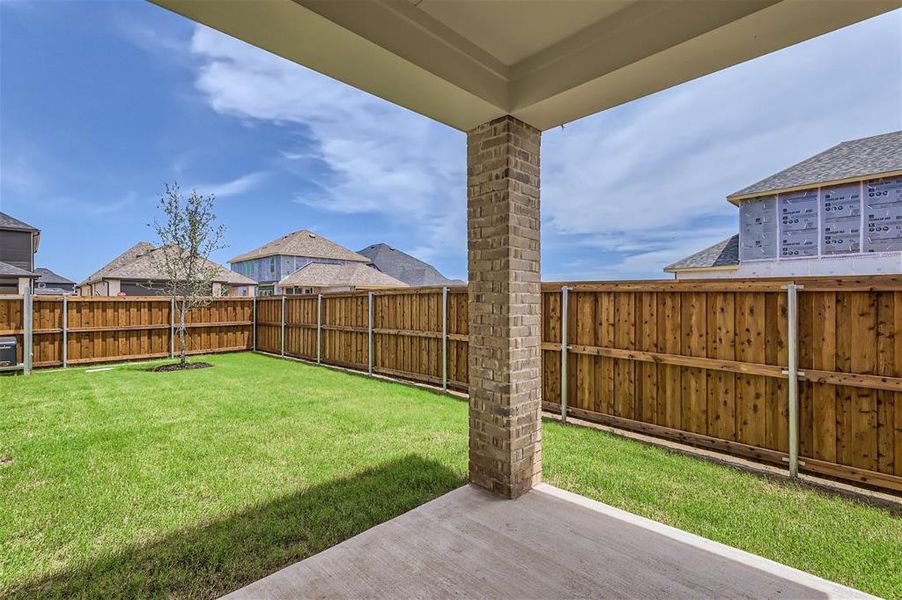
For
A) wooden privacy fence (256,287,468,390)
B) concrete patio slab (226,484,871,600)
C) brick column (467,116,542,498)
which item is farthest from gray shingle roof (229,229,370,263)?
concrete patio slab (226,484,871,600)

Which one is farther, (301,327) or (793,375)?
(301,327)

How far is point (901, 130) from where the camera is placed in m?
12.5

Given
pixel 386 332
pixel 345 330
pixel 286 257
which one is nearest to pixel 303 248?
Result: pixel 286 257

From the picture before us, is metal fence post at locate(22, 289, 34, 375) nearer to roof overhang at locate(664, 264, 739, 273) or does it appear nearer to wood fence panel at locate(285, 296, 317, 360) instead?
wood fence panel at locate(285, 296, 317, 360)

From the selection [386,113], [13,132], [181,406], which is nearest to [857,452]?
[181,406]

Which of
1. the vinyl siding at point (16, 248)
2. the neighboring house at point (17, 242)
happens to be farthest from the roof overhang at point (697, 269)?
the vinyl siding at point (16, 248)

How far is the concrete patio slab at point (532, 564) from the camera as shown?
2002 millimetres

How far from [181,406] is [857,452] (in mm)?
7885

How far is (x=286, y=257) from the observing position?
28844 mm

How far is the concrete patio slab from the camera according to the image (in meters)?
2.00

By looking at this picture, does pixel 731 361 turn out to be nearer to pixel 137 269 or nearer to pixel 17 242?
pixel 137 269

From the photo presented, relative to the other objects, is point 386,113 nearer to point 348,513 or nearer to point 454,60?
point 454,60

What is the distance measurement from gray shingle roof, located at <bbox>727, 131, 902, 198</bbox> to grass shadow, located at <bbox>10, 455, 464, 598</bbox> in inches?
609

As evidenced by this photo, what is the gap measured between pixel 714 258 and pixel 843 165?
4.42 metres
